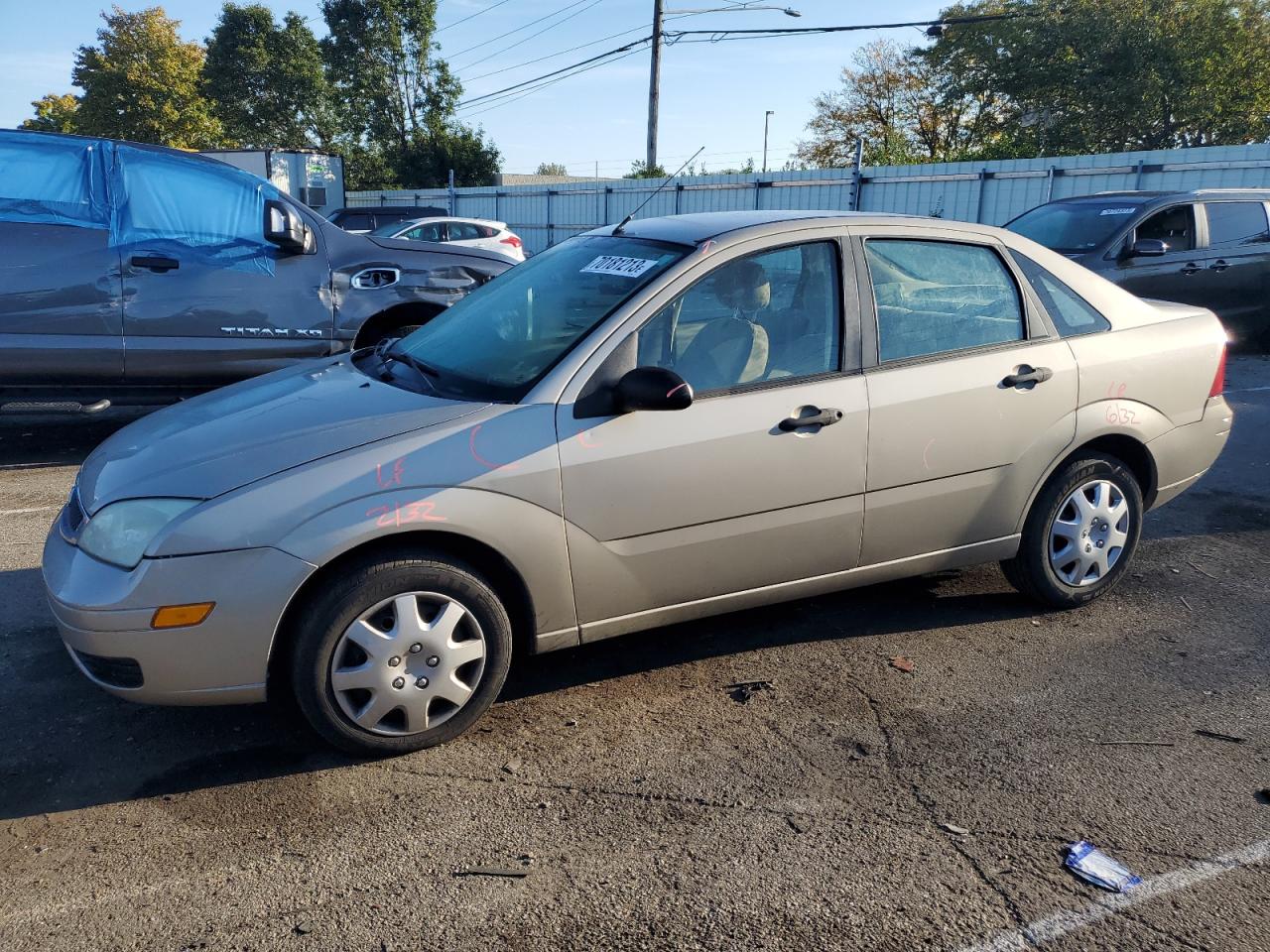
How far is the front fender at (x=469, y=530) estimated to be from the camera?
295 centimetres

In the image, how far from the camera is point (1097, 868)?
8.82 feet

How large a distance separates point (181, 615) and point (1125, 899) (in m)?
2.69

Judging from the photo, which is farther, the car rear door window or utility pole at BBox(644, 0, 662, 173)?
utility pole at BBox(644, 0, 662, 173)

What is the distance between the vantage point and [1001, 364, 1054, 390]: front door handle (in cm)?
399

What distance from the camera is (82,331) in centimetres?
628

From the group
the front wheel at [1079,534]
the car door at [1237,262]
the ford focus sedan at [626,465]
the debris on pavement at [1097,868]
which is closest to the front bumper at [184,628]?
the ford focus sedan at [626,465]

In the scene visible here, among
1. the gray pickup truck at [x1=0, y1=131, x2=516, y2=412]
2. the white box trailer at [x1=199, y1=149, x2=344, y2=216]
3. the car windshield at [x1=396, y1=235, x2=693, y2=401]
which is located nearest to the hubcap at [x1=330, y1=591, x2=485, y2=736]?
the car windshield at [x1=396, y1=235, x2=693, y2=401]

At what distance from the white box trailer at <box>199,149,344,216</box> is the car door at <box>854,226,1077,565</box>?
25.1m

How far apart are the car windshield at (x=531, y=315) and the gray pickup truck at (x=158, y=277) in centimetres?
297

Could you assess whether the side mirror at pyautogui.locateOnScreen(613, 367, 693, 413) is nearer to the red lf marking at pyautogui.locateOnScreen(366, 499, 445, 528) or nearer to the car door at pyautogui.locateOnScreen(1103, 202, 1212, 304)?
the red lf marking at pyautogui.locateOnScreen(366, 499, 445, 528)

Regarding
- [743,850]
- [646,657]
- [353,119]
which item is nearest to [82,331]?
[646,657]

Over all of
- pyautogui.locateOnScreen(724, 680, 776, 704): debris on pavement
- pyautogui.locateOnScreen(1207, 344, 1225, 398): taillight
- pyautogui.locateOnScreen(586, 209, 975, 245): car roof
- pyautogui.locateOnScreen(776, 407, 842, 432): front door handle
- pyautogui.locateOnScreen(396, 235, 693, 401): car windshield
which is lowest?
pyautogui.locateOnScreen(724, 680, 776, 704): debris on pavement

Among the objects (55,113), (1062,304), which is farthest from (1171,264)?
(55,113)

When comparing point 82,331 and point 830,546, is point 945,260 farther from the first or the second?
point 82,331
